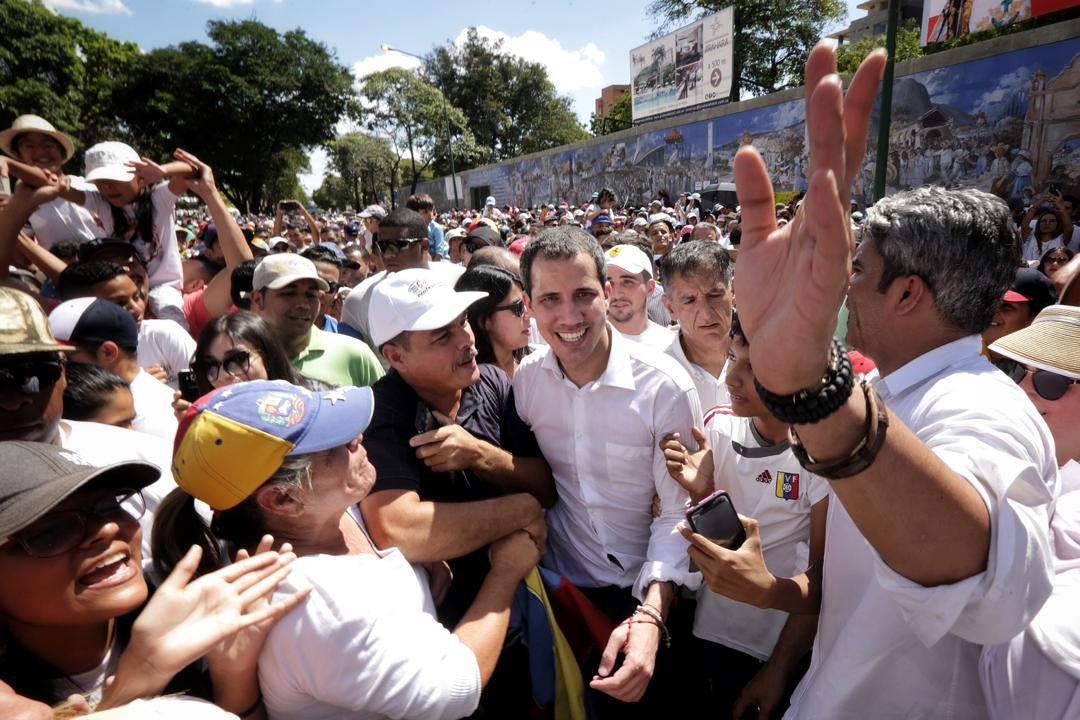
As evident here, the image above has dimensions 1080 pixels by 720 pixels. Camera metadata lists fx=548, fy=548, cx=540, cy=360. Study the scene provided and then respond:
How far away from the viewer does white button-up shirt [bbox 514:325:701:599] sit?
220 centimetres

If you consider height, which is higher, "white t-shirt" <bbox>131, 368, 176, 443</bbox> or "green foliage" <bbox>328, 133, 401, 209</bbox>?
"green foliage" <bbox>328, 133, 401, 209</bbox>

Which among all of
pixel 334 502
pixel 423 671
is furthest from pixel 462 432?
pixel 423 671

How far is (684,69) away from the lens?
85.6 feet

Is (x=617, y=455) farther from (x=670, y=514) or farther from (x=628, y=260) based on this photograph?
(x=628, y=260)

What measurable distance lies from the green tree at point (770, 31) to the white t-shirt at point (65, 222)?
35.1 metres

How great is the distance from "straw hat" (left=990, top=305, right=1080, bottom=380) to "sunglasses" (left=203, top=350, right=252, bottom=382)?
310 centimetres

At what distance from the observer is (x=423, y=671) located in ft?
4.81

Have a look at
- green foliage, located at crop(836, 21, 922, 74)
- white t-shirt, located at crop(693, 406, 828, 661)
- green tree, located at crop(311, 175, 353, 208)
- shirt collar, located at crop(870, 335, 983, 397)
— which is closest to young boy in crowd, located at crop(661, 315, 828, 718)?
white t-shirt, located at crop(693, 406, 828, 661)

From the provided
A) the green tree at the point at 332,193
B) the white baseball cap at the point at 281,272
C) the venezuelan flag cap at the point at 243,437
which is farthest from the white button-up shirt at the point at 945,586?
the green tree at the point at 332,193

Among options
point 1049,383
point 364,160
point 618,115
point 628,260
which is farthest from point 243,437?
point 618,115

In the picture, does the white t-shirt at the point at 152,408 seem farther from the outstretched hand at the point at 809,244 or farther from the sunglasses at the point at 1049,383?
the sunglasses at the point at 1049,383

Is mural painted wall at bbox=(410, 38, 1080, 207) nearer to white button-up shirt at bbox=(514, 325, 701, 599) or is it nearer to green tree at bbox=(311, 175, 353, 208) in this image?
white button-up shirt at bbox=(514, 325, 701, 599)

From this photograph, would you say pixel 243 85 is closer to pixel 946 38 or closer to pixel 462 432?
pixel 946 38

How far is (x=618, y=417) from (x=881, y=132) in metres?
9.40
